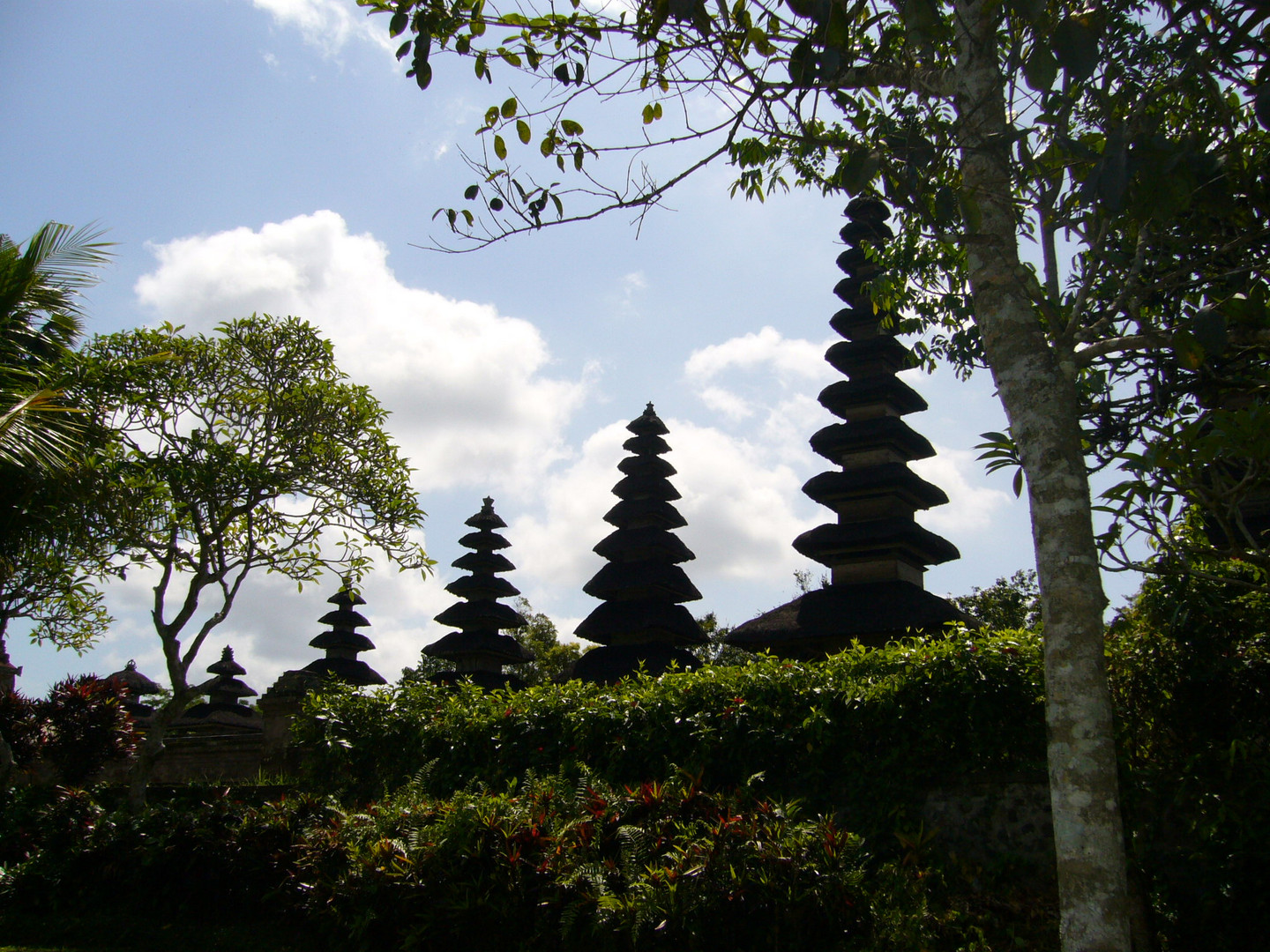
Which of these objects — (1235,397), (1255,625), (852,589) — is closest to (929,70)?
(1255,625)

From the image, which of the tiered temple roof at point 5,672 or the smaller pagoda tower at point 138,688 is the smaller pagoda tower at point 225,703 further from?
the tiered temple roof at point 5,672

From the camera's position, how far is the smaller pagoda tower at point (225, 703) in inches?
1190

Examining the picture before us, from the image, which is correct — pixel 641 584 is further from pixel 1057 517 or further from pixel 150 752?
pixel 1057 517

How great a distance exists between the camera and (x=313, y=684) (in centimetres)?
1639

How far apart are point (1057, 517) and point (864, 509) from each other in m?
15.0

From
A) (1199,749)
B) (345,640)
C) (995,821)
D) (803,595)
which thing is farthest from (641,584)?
(1199,749)

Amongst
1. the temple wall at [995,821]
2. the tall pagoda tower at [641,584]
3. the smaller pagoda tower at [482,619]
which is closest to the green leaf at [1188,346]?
the temple wall at [995,821]

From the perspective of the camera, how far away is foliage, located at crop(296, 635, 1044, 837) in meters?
7.18

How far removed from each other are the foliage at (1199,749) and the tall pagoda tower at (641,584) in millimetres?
14509

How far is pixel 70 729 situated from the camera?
14.1 m

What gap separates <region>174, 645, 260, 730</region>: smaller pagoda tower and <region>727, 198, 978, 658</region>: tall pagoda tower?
2029cm

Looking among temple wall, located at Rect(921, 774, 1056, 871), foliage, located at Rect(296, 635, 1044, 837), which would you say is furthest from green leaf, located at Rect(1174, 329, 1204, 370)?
temple wall, located at Rect(921, 774, 1056, 871)

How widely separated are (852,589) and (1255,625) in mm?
11972

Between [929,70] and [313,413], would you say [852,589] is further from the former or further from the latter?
[929,70]
